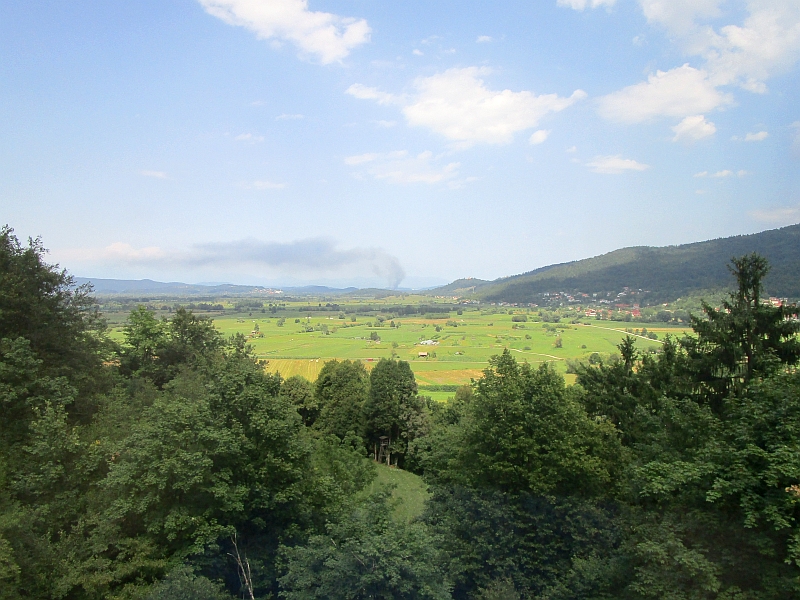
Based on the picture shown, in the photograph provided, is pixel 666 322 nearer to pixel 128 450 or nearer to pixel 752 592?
pixel 752 592

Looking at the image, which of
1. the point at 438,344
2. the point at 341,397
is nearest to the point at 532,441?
the point at 341,397

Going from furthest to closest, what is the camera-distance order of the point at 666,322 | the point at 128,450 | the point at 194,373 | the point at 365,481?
the point at 666,322 → the point at 194,373 → the point at 365,481 → the point at 128,450

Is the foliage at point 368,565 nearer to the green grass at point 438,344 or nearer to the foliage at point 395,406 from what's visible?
the green grass at point 438,344

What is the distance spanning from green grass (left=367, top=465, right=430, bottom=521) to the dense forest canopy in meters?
0.66

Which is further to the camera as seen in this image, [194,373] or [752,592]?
[194,373]

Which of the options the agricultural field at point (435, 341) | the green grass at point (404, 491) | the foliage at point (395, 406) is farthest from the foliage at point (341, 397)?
the agricultural field at point (435, 341)

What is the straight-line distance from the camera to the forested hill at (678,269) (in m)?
15.8

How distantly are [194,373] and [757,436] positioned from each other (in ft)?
43.6

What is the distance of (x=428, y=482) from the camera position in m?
10.6

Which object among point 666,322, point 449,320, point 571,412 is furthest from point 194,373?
point 449,320

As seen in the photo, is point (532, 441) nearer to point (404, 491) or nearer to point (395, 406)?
point (404, 491)

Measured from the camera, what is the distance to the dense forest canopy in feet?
17.7

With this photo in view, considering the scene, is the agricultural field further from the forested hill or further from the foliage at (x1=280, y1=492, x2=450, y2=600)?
the foliage at (x1=280, y1=492, x2=450, y2=600)

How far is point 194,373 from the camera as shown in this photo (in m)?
12.8
